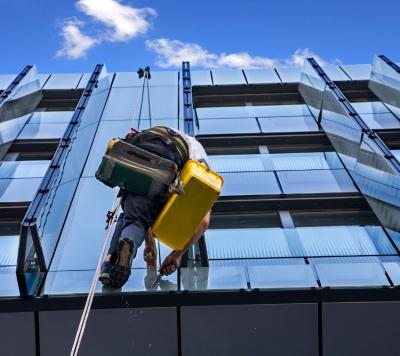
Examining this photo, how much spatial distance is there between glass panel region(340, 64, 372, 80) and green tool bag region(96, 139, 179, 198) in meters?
10.4

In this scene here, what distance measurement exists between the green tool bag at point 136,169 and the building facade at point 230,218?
4.24 ft

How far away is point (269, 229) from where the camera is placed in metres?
7.64

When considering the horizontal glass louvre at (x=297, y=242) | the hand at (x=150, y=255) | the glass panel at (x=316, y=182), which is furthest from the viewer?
the glass panel at (x=316, y=182)

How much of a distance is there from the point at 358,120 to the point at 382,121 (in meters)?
1.58

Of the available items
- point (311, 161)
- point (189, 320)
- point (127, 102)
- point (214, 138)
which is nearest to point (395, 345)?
point (189, 320)

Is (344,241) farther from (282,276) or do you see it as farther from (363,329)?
(363,329)

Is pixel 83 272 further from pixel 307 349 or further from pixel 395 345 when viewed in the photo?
pixel 395 345

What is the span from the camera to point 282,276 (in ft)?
19.0

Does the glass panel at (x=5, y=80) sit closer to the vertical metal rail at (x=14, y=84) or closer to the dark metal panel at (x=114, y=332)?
the vertical metal rail at (x=14, y=84)

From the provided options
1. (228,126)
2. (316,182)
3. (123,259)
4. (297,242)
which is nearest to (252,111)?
(228,126)

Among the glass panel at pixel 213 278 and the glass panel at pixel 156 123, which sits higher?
the glass panel at pixel 156 123

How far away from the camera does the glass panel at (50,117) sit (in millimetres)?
12049

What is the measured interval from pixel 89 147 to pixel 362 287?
573cm

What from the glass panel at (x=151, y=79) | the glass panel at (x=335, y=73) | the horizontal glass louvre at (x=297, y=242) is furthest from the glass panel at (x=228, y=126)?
the horizontal glass louvre at (x=297, y=242)
